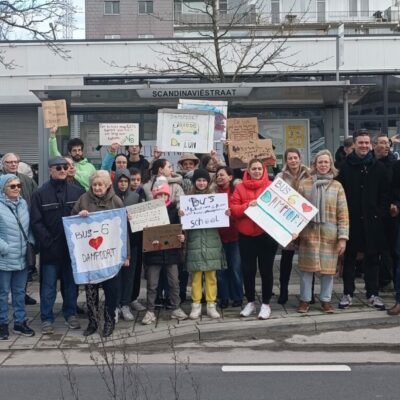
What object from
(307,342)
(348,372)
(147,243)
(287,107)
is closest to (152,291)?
(147,243)

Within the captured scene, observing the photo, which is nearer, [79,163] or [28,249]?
[28,249]

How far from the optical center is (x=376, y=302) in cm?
789

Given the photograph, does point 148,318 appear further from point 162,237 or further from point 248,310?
point 248,310

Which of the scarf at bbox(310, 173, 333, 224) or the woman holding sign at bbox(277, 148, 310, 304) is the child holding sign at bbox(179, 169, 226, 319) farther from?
the scarf at bbox(310, 173, 333, 224)

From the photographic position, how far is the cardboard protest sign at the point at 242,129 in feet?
32.3

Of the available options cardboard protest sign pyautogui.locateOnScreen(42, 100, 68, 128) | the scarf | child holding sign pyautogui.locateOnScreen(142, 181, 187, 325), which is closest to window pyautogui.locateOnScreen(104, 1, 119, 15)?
cardboard protest sign pyautogui.locateOnScreen(42, 100, 68, 128)

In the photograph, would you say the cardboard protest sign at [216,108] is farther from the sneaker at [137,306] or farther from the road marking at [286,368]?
the road marking at [286,368]

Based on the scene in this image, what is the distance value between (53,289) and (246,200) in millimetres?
2378

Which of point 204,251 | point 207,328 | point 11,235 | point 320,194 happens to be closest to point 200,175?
point 204,251

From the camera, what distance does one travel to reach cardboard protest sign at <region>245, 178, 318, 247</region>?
24.3 feet

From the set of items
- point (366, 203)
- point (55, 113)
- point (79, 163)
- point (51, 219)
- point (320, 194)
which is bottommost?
A: point (51, 219)

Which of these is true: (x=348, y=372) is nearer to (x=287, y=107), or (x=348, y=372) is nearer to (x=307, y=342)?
(x=307, y=342)

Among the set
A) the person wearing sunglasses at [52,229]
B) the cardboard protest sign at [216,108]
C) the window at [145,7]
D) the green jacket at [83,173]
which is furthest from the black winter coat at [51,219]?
the window at [145,7]

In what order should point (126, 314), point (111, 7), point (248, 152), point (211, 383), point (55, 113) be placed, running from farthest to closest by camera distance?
point (111, 7) → point (248, 152) → point (55, 113) → point (126, 314) → point (211, 383)
